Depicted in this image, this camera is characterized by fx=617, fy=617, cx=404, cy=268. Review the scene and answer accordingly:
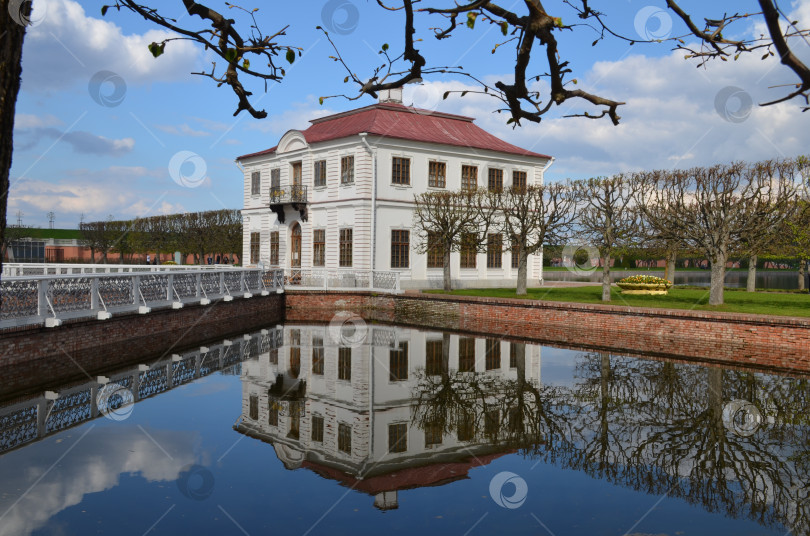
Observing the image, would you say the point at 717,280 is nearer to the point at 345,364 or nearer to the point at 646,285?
the point at 646,285

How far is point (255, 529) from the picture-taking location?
6.05 m

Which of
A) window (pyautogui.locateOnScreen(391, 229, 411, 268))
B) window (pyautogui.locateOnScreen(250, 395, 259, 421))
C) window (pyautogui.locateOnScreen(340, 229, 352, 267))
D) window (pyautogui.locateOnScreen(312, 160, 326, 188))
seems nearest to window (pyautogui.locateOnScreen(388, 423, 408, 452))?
window (pyautogui.locateOnScreen(250, 395, 259, 421))

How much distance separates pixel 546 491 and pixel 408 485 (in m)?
1.62

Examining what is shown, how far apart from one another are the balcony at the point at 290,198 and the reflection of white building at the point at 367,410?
52.6 feet

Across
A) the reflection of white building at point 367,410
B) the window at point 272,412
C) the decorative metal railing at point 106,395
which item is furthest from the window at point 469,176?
the window at point 272,412

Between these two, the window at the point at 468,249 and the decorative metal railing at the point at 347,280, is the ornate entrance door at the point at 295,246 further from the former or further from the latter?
the window at the point at 468,249

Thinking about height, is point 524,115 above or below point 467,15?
below

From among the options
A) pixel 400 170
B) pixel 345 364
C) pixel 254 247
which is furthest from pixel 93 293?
pixel 254 247

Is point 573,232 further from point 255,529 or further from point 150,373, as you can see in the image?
point 255,529

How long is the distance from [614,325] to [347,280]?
46.9ft

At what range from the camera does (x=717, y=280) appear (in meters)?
22.0

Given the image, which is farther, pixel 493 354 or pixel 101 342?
pixel 493 354

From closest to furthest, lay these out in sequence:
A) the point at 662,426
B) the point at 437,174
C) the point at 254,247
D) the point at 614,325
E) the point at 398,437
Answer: the point at 398,437 < the point at 662,426 < the point at 614,325 < the point at 437,174 < the point at 254,247

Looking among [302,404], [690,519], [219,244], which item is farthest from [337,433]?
[219,244]
